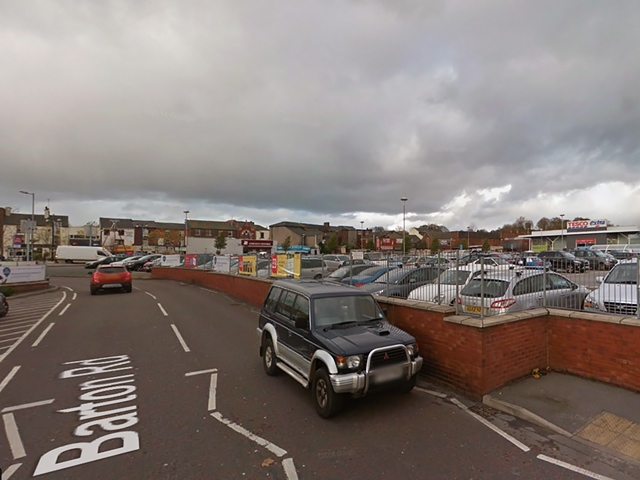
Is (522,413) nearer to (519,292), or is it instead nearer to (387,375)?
(387,375)

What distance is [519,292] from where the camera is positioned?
6.41 m

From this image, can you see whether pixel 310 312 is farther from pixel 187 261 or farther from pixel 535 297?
pixel 187 261

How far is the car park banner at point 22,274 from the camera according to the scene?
19047mm

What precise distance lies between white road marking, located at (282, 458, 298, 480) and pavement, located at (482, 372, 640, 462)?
10.2 feet

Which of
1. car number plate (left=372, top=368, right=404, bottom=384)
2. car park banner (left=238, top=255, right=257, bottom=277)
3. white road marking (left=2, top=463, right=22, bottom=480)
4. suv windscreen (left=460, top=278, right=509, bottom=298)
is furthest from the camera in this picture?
car park banner (left=238, top=255, right=257, bottom=277)

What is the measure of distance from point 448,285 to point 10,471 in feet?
21.3

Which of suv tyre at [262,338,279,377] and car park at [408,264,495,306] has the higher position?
car park at [408,264,495,306]

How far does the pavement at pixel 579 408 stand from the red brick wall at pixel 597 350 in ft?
0.54

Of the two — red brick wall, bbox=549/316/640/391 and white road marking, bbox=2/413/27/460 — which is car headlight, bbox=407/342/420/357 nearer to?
red brick wall, bbox=549/316/640/391

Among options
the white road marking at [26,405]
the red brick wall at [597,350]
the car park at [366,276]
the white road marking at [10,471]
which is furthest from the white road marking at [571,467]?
the white road marking at [26,405]

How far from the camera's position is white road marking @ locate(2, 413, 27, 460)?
374cm

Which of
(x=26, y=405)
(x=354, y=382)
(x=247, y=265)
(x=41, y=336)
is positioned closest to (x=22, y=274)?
(x=247, y=265)

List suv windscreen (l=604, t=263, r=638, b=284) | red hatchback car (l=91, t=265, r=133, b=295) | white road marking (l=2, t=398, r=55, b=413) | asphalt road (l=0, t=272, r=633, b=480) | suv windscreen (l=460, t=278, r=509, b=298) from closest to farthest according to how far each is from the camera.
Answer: asphalt road (l=0, t=272, r=633, b=480)
white road marking (l=2, t=398, r=55, b=413)
suv windscreen (l=604, t=263, r=638, b=284)
suv windscreen (l=460, t=278, r=509, b=298)
red hatchback car (l=91, t=265, r=133, b=295)

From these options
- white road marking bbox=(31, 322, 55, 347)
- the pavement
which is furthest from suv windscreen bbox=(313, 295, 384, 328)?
white road marking bbox=(31, 322, 55, 347)
